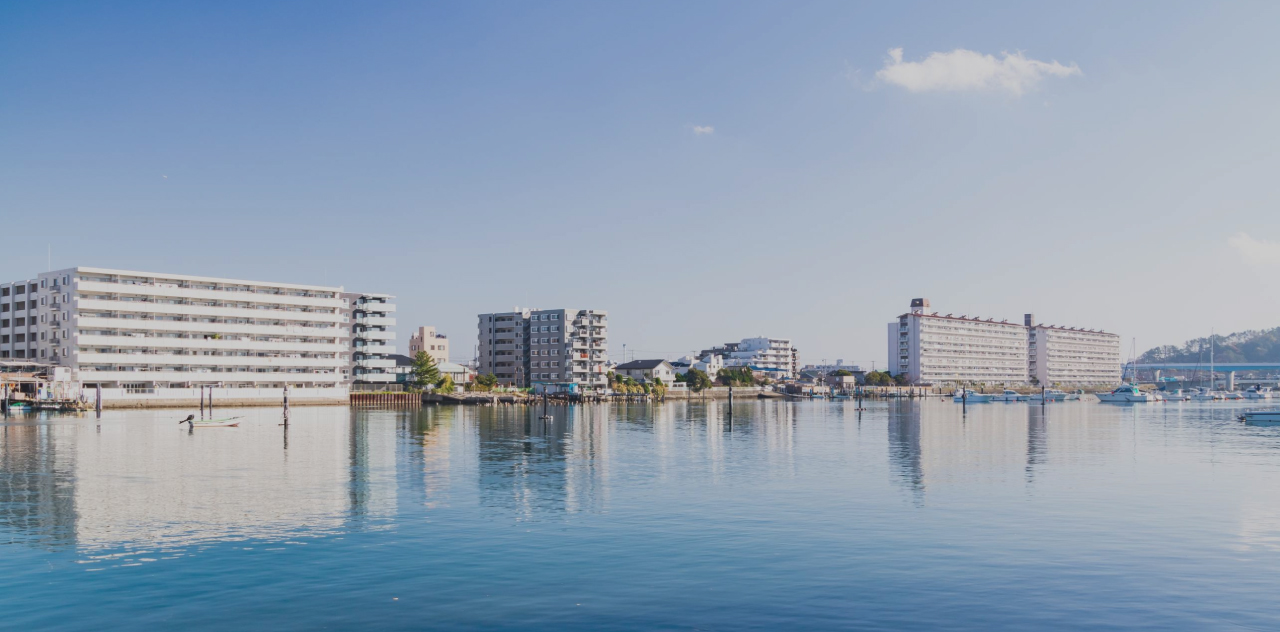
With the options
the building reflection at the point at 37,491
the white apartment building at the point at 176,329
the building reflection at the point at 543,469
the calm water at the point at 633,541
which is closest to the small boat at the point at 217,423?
the building reflection at the point at 37,491

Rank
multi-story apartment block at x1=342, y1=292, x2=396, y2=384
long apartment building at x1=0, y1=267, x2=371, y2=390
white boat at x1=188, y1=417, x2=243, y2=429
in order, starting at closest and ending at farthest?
1. white boat at x1=188, y1=417, x2=243, y2=429
2. long apartment building at x1=0, y1=267, x2=371, y2=390
3. multi-story apartment block at x1=342, y1=292, x2=396, y2=384

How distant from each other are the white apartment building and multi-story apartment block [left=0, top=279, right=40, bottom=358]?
0.15m

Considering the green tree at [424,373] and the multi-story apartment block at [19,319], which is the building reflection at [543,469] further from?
the green tree at [424,373]

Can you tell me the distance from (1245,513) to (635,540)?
21.9 m

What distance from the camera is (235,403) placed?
13425 cm

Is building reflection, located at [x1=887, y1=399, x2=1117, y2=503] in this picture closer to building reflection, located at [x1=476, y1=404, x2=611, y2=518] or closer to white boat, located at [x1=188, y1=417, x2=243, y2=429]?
building reflection, located at [x1=476, y1=404, x2=611, y2=518]

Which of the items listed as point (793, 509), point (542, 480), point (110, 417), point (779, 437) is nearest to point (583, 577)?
point (793, 509)

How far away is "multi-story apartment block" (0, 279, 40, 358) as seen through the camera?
13062cm

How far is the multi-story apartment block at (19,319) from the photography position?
13062 centimetres

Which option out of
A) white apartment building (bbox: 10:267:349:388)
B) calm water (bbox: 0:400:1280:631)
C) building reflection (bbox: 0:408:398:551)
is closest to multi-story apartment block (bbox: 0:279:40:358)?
white apartment building (bbox: 10:267:349:388)

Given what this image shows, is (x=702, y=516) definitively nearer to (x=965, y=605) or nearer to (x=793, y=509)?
(x=793, y=509)

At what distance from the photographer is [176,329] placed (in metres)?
135

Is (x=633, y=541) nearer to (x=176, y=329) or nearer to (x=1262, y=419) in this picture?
(x=1262, y=419)

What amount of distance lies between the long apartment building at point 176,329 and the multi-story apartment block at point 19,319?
15 centimetres
